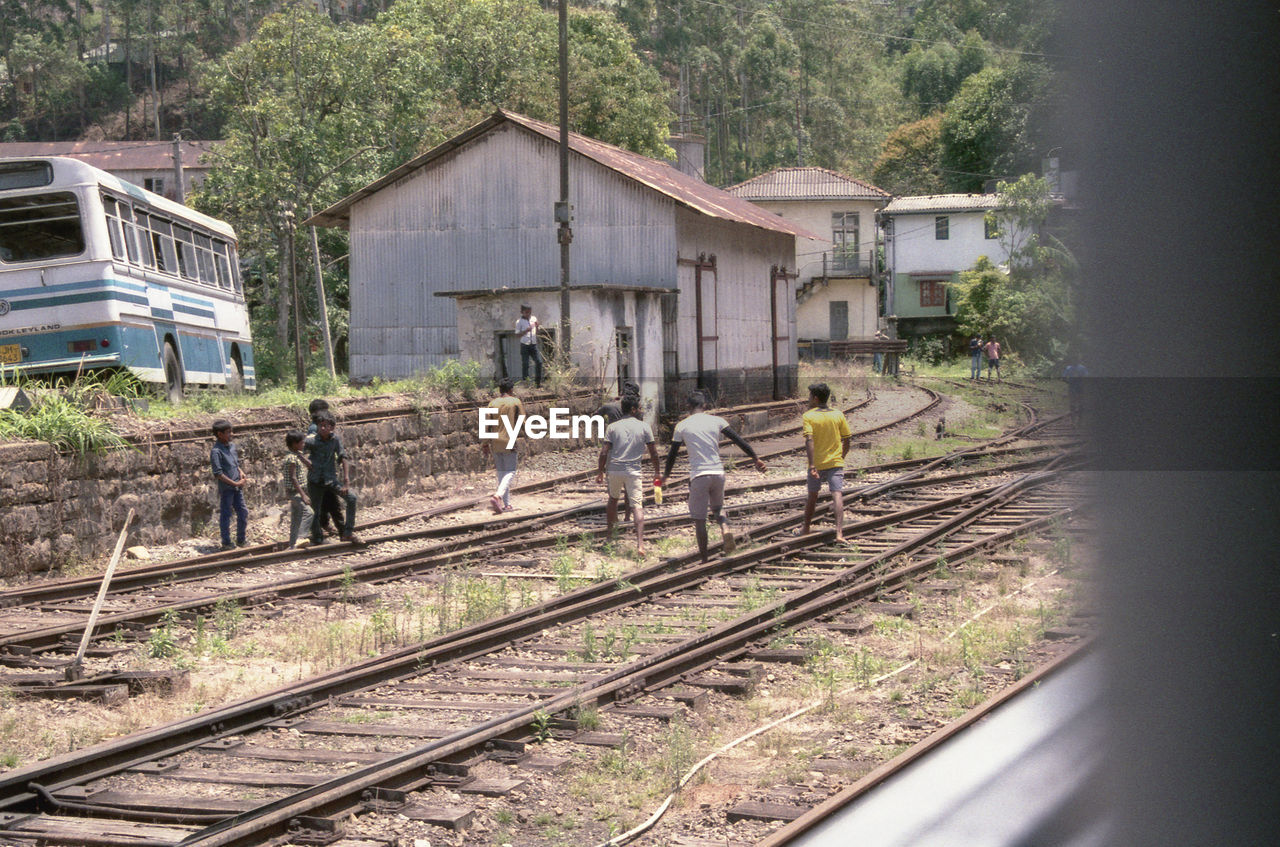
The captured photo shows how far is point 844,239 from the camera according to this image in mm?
57156

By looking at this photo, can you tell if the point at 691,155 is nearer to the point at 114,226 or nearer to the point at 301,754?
the point at 114,226

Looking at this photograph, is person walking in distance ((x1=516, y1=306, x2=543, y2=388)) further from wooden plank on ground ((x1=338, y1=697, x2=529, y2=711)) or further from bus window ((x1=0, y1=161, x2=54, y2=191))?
wooden plank on ground ((x1=338, y1=697, x2=529, y2=711))

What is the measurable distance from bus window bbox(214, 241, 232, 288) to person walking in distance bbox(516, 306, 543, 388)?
594 centimetres

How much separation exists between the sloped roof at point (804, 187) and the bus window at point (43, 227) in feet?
135

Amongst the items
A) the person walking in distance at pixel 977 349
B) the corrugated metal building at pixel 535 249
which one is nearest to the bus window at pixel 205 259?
the corrugated metal building at pixel 535 249

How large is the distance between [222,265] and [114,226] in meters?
7.28

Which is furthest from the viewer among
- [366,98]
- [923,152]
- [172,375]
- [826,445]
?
[366,98]

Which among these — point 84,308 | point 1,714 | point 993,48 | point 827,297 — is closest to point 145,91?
point 827,297

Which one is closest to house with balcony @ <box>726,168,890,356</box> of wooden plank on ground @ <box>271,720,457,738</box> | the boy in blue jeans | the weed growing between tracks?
the boy in blue jeans

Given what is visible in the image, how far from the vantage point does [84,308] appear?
54.3 ft

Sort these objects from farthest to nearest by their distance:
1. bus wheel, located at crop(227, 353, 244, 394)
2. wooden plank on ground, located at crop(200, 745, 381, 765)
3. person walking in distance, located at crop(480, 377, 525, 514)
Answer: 1. bus wheel, located at crop(227, 353, 244, 394)
2. person walking in distance, located at crop(480, 377, 525, 514)
3. wooden plank on ground, located at crop(200, 745, 381, 765)

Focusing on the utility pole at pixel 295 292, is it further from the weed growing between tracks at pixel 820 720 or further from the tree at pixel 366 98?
the weed growing between tracks at pixel 820 720

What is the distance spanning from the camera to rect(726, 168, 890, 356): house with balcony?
5553cm

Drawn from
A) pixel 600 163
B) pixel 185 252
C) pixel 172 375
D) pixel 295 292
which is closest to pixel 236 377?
pixel 185 252
